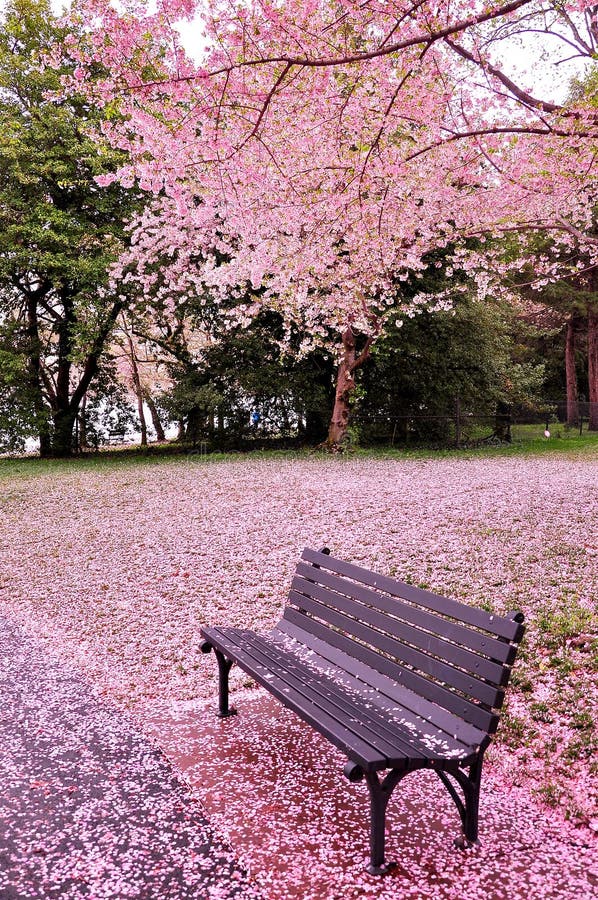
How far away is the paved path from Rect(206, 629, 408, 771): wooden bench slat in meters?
0.59

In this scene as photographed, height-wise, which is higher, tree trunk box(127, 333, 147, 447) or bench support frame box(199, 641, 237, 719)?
tree trunk box(127, 333, 147, 447)

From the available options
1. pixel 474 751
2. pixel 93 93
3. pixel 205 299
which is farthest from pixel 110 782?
pixel 205 299

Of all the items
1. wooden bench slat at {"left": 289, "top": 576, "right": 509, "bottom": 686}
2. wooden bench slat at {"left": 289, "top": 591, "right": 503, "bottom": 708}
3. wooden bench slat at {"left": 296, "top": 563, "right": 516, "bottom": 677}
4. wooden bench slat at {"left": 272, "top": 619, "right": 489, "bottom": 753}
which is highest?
wooden bench slat at {"left": 296, "top": 563, "right": 516, "bottom": 677}

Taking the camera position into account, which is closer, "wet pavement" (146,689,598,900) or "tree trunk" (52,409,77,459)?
"wet pavement" (146,689,598,900)

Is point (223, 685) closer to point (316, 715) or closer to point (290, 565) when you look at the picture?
point (316, 715)

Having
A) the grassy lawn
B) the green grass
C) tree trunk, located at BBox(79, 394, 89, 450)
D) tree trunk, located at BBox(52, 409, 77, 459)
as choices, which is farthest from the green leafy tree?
the grassy lawn

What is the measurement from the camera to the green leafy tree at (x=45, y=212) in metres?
18.2

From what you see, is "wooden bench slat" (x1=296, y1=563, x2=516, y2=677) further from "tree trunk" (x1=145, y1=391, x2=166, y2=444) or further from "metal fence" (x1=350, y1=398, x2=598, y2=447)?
"tree trunk" (x1=145, y1=391, x2=166, y2=444)

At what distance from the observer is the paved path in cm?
252

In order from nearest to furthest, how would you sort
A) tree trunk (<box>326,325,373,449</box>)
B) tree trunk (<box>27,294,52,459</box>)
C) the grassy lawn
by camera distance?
1. the grassy lawn
2. tree trunk (<box>326,325,373,449</box>)
3. tree trunk (<box>27,294,52,459</box>)

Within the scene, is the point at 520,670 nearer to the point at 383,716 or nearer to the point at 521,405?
the point at 383,716

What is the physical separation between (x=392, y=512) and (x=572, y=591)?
4.03m

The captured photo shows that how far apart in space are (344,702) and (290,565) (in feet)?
14.3

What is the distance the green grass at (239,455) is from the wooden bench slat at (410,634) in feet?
43.2
